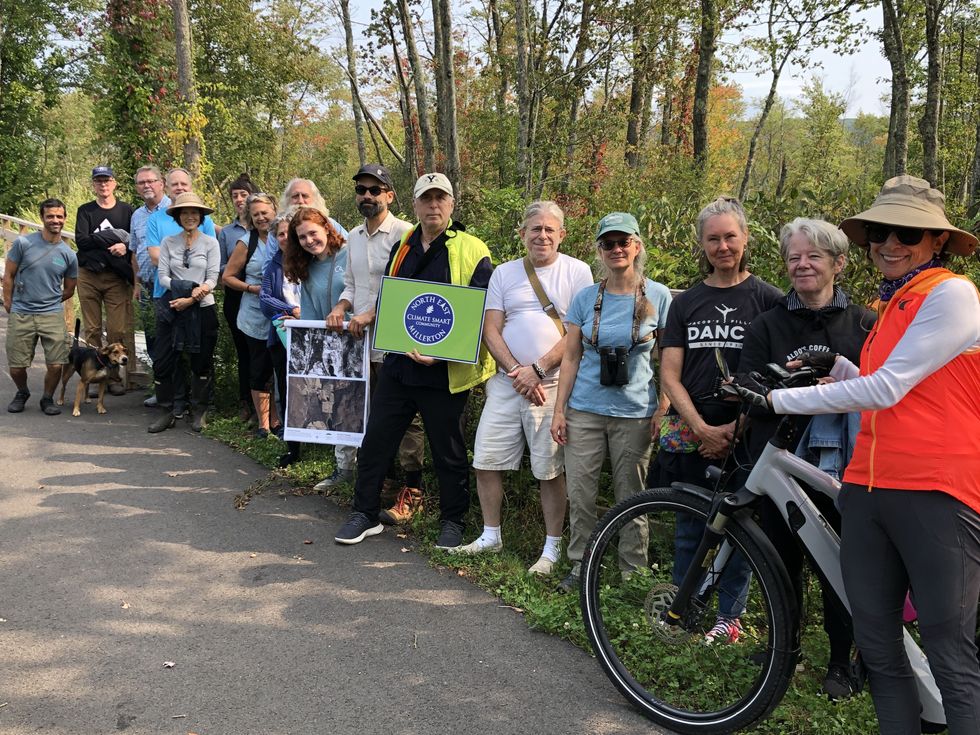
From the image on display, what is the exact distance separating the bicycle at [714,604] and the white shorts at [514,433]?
2.88 ft

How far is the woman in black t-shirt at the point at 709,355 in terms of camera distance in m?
3.61

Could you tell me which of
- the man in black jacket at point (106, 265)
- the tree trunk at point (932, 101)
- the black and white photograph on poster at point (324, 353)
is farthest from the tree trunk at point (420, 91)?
the black and white photograph on poster at point (324, 353)

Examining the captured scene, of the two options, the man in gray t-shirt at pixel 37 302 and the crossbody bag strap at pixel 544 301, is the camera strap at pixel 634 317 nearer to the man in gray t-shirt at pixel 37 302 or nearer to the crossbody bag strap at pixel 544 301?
the crossbody bag strap at pixel 544 301

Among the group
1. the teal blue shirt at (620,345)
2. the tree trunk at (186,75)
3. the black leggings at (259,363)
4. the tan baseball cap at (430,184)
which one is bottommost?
the black leggings at (259,363)

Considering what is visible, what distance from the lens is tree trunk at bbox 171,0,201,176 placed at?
1309 cm

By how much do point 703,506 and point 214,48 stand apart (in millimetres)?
29189

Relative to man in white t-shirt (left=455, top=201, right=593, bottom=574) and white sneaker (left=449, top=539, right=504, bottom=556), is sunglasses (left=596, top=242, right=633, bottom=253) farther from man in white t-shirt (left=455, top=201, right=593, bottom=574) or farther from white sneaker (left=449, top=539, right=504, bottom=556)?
white sneaker (left=449, top=539, right=504, bottom=556)

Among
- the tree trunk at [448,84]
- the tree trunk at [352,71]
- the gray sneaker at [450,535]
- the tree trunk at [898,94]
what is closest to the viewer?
the gray sneaker at [450,535]

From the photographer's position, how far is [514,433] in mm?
4816

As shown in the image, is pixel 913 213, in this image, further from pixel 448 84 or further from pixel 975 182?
pixel 975 182

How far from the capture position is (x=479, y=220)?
708cm

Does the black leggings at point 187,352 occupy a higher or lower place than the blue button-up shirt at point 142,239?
lower

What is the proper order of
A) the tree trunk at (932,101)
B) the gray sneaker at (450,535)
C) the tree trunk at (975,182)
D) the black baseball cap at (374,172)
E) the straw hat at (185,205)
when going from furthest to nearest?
the tree trunk at (932,101) < the straw hat at (185,205) < the tree trunk at (975,182) < the black baseball cap at (374,172) < the gray sneaker at (450,535)

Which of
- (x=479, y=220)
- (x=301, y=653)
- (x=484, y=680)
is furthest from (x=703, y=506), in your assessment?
(x=479, y=220)
